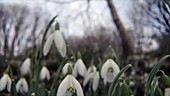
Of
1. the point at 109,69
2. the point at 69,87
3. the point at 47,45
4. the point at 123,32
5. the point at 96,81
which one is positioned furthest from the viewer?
the point at 123,32

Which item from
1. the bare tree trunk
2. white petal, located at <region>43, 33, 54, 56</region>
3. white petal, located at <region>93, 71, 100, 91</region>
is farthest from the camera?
the bare tree trunk

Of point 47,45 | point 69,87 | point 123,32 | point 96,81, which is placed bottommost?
point 123,32

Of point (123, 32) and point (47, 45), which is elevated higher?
point (47, 45)

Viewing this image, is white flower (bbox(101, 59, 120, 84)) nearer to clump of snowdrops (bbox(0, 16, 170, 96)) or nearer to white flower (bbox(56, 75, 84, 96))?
clump of snowdrops (bbox(0, 16, 170, 96))

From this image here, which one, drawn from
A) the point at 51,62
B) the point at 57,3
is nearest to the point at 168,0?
the point at 51,62

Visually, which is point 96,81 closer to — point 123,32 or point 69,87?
point 69,87

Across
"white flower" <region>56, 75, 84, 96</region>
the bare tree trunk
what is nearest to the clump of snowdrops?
"white flower" <region>56, 75, 84, 96</region>

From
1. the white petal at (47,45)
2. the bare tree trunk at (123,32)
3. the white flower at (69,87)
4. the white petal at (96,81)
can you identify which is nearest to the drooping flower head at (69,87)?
the white flower at (69,87)

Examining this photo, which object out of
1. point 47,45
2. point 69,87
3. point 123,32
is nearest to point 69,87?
point 69,87

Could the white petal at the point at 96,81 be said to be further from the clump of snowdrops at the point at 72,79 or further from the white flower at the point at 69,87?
the white flower at the point at 69,87
